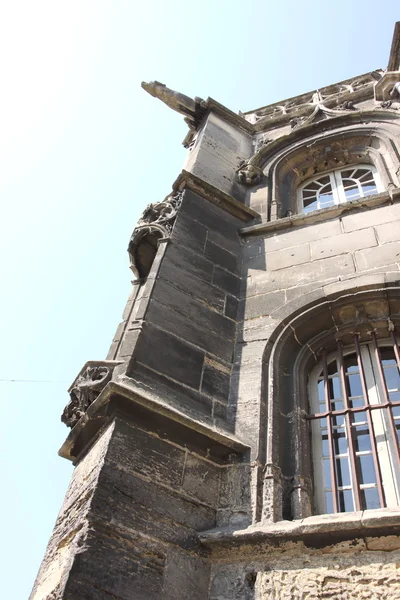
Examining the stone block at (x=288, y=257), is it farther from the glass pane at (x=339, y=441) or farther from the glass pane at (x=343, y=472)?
the glass pane at (x=343, y=472)

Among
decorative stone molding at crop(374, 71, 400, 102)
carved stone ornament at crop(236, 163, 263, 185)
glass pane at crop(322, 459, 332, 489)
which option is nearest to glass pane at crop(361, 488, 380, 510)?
glass pane at crop(322, 459, 332, 489)

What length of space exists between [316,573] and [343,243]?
344 cm

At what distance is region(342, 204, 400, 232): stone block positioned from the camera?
19.1ft

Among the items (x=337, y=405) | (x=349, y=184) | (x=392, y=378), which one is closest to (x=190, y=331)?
(x=337, y=405)

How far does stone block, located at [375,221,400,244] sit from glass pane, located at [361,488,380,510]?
2.57 metres

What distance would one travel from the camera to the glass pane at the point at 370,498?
11.9 ft

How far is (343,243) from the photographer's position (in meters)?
5.71

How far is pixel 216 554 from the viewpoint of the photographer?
3.37 m

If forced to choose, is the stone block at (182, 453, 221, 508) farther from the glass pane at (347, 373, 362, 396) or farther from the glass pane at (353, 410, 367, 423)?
the glass pane at (347, 373, 362, 396)

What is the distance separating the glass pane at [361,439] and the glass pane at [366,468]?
0.07 m

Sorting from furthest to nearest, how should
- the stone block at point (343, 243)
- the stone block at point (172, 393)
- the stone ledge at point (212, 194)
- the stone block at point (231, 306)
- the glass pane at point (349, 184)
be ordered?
1. the glass pane at point (349, 184)
2. the stone ledge at point (212, 194)
3. the stone block at point (343, 243)
4. the stone block at point (231, 306)
5. the stone block at point (172, 393)

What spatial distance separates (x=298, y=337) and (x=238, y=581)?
2.26 m

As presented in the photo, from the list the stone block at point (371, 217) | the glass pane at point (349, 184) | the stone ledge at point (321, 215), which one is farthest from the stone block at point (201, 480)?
the glass pane at point (349, 184)

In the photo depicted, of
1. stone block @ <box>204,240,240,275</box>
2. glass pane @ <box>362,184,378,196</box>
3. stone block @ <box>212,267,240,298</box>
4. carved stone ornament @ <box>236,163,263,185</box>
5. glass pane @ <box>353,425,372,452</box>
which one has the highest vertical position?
carved stone ornament @ <box>236,163,263,185</box>
